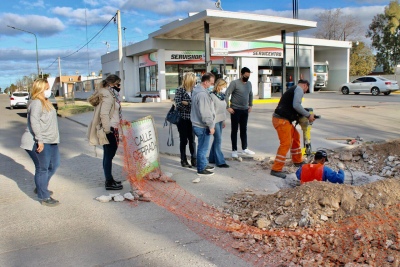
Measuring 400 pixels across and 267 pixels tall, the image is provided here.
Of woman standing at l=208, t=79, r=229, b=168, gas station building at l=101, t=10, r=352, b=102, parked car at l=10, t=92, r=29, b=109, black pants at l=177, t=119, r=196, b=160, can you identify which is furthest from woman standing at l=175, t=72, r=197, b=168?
parked car at l=10, t=92, r=29, b=109

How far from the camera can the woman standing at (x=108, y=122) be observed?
5152 mm

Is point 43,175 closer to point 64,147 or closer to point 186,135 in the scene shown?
point 186,135

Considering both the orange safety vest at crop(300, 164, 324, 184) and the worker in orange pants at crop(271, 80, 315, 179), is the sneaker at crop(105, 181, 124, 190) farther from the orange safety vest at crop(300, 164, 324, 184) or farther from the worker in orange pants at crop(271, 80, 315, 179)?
the orange safety vest at crop(300, 164, 324, 184)

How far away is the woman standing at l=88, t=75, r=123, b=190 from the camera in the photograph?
16.9 ft

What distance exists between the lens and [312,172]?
17.7ft

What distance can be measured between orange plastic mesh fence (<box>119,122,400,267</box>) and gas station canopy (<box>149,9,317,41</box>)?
613 inches

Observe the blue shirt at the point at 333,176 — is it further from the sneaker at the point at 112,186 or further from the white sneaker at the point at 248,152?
the sneaker at the point at 112,186

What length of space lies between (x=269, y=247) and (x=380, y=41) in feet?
182

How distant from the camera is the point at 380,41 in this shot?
5066cm

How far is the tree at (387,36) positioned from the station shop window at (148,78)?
36.4 metres

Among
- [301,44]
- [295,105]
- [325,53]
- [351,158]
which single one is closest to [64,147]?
[295,105]

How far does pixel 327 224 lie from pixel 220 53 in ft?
51.2

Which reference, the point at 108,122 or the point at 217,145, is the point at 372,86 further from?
the point at 108,122

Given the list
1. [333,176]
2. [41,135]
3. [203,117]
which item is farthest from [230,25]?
[41,135]
